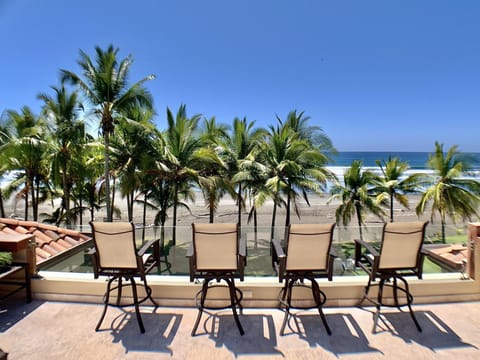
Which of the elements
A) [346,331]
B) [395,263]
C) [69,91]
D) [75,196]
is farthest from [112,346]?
[75,196]

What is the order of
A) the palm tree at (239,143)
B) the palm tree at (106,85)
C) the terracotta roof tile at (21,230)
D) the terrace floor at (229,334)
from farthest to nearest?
1. the palm tree at (239,143)
2. the palm tree at (106,85)
3. the terracotta roof tile at (21,230)
4. the terrace floor at (229,334)

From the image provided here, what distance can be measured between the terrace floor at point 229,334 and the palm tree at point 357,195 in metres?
7.08

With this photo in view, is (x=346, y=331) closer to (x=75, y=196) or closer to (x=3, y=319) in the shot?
(x=3, y=319)

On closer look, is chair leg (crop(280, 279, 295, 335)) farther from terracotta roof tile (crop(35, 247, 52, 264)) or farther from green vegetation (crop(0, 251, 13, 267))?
terracotta roof tile (crop(35, 247, 52, 264))

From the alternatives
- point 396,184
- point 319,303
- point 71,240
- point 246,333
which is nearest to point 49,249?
point 71,240

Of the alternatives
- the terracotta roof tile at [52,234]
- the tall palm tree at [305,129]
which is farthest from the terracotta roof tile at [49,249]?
the tall palm tree at [305,129]

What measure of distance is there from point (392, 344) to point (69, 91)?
11.9 m

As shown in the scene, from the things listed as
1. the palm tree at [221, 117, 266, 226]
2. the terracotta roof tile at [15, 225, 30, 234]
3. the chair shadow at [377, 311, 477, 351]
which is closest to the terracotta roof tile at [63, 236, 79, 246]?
the terracotta roof tile at [15, 225, 30, 234]

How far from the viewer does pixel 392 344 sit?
2145mm

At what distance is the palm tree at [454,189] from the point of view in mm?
8789

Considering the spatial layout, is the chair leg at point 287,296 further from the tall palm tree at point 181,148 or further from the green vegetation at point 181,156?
the tall palm tree at point 181,148

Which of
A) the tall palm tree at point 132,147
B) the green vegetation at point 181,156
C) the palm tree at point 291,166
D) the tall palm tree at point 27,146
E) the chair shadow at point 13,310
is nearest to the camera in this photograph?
the chair shadow at point 13,310

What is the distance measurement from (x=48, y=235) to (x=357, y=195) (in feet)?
30.4

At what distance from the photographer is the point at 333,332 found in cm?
231
